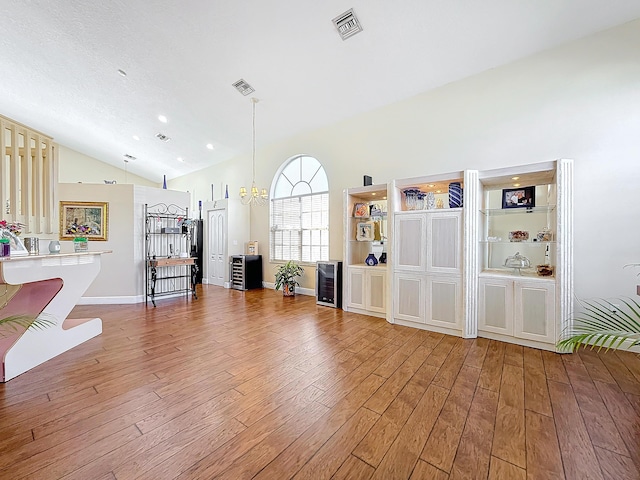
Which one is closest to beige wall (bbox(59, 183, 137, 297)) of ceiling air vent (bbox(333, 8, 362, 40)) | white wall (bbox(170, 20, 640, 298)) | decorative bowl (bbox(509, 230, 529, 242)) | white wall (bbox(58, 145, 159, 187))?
ceiling air vent (bbox(333, 8, 362, 40))

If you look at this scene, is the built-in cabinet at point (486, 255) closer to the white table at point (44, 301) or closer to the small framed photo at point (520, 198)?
the small framed photo at point (520, 198)

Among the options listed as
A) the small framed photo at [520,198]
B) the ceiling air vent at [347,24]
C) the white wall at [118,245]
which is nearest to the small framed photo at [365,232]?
the small framed photo at [520,198]

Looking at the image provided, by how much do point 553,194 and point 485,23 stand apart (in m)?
2.21

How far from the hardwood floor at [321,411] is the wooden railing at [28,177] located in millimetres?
2154


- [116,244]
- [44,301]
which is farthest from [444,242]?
[116,244]

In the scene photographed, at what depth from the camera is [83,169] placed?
9609mm

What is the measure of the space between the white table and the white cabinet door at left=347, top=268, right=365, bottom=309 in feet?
12.3

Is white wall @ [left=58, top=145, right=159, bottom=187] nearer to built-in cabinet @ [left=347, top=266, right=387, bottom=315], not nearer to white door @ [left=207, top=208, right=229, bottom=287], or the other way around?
white door @ [left=207, top=208, right=229, bottom=287]

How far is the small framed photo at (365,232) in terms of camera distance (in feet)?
16.1

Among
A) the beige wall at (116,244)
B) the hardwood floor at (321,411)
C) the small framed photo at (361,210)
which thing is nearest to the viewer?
the hardwood floor at (321,411)

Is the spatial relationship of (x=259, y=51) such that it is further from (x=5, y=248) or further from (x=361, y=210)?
(x=5, y=248)

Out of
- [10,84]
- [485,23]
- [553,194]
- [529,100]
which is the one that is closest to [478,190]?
[553,194]

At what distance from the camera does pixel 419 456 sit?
62.4 inches

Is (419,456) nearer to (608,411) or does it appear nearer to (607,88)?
(608,411)
